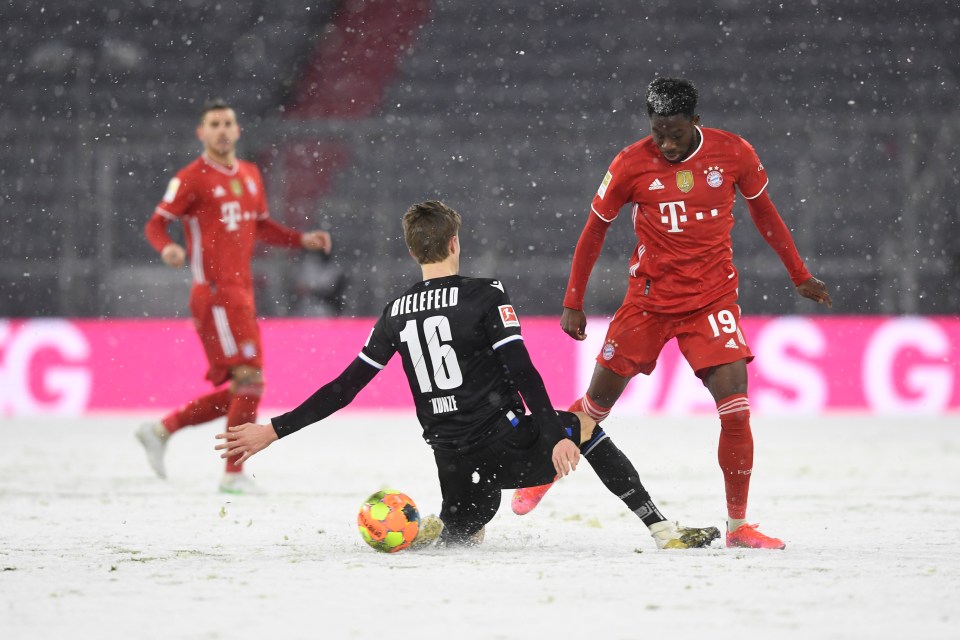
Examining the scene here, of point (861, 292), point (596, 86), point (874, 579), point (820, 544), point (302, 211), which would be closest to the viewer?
point (874, 579)

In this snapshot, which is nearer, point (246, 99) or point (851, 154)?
point (851, 154)

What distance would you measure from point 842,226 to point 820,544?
32.6 feet

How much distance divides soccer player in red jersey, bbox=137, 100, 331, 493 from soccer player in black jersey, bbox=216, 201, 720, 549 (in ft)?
9.07

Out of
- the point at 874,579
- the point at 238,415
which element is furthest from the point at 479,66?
the point at 874,579

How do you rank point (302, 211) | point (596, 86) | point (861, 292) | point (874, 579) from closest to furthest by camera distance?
point (874, 579)
point (861, 292)
point (302, 211)
point (596, 86)

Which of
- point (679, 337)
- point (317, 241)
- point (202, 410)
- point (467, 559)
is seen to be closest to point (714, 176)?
point (679, 337)

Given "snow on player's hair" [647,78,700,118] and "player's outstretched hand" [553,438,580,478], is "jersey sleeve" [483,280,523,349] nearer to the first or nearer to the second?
"player's outstretched hand" [553,438,580,478]

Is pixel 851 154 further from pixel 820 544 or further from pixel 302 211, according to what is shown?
pixel 820 544

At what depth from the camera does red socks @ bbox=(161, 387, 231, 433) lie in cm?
760

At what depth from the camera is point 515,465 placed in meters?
4.73

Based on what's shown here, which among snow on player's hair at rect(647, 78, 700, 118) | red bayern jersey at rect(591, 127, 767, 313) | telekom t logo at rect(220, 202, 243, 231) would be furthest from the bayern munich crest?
telekom t logo at rect(220, 202, 243, 231)

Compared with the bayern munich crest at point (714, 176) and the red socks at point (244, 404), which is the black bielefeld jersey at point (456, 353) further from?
the red socks at point (244, 404)

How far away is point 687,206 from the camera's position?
203 inches

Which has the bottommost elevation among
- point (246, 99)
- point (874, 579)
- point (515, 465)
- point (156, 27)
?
point (874, 579)
